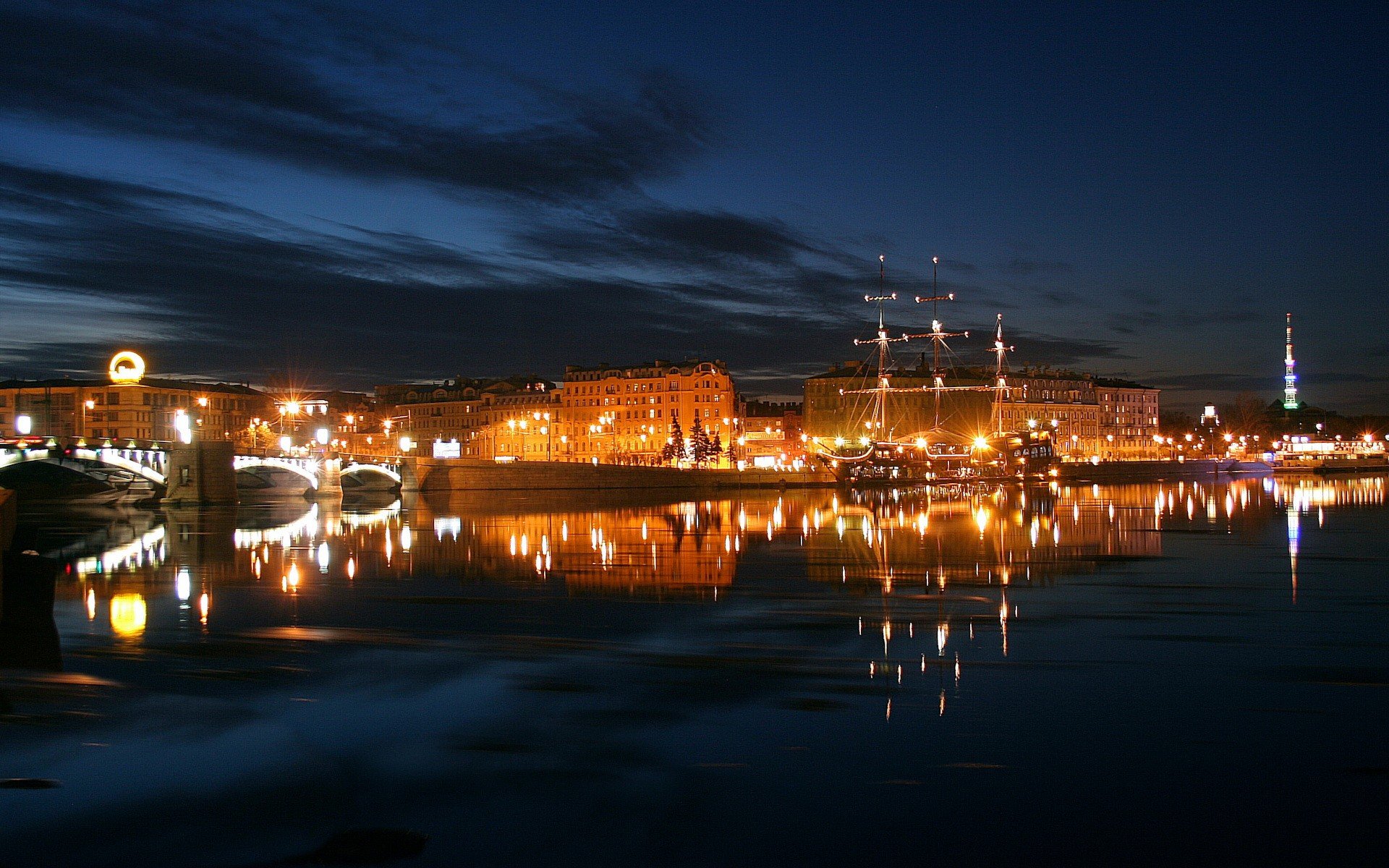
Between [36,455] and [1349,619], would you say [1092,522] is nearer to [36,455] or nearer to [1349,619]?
[1349,619]

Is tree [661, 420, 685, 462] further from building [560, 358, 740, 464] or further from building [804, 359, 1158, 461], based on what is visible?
building [804, 359, 1158, 461]

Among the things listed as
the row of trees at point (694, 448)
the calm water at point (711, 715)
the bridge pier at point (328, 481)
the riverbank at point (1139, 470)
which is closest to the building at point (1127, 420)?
the riverbank at point (1139, 470)

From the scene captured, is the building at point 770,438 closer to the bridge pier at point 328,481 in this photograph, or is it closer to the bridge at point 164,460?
the bridge pier at point 328,481

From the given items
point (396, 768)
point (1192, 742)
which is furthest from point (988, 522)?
point (396, 768)

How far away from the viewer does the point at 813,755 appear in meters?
9.73

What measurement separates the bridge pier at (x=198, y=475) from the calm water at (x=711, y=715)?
133 ft

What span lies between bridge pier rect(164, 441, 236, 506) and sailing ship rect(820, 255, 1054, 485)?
51420 millimetres

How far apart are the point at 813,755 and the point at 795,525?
33.0 metres

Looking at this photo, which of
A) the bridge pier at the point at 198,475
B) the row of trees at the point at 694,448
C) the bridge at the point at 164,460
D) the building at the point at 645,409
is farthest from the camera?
the building at the point at 645,409

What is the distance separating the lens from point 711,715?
1120 centimetres

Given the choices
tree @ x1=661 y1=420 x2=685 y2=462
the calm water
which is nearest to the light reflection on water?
the calm water

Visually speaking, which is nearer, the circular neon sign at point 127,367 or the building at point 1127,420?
the circular neon sign at point 127,367

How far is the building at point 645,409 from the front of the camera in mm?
132625

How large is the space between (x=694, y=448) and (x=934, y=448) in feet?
90.1
